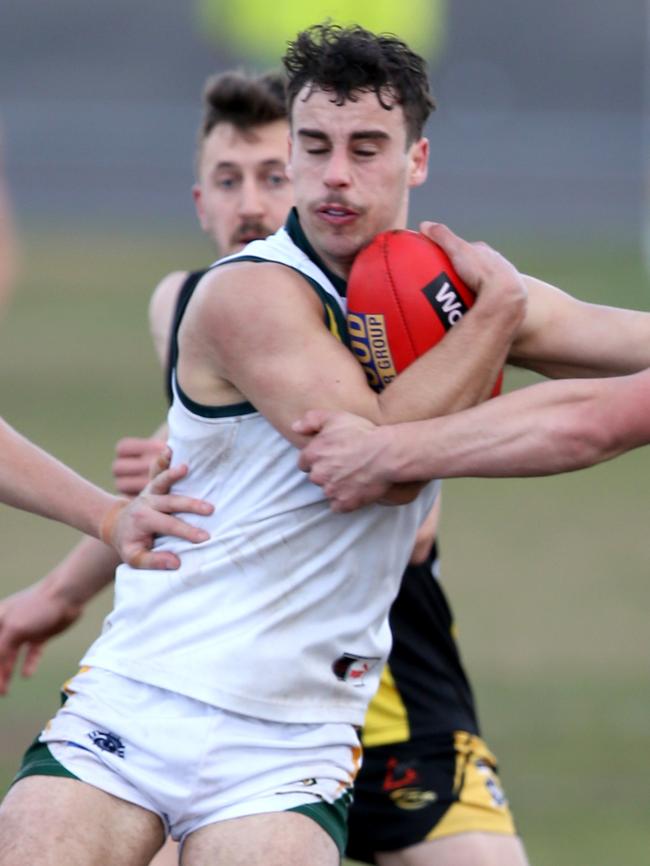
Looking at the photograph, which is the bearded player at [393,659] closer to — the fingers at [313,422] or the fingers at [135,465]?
the fingers at [135,465]

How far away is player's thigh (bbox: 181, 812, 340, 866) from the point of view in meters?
4.23

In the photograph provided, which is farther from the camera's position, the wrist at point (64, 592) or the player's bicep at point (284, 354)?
the wrist at point (64, 592)

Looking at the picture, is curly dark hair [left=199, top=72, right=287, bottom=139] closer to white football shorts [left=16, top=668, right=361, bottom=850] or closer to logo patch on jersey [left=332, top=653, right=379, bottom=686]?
logo patch on jersey [left=332, top=653, right=379, bottom=686]

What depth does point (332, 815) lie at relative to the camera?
4.50 metres

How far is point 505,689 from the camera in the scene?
31.0 ft

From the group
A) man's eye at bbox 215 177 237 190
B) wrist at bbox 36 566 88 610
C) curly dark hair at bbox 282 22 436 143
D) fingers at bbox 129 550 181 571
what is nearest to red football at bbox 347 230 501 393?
curly dark hair at bbox 282 22 436 143

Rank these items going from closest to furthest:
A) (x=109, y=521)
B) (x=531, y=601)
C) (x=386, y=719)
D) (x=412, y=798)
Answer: (x=109, y=521), (x=412, y=798), (x=386, y=719), (x=531, y=601)

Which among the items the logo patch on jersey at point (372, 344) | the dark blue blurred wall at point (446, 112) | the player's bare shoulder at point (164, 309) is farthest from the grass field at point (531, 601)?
the dark blue blurred wall at point (446, 112)

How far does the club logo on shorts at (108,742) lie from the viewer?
4.39 meters

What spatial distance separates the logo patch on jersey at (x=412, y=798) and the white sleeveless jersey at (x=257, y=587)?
3.81ft

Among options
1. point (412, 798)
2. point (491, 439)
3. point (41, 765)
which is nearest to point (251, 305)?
point (491, 439)

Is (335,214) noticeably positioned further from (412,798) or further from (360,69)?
(412,798)

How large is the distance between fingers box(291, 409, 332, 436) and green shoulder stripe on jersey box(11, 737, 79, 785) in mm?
1039

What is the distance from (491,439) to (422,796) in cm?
173
